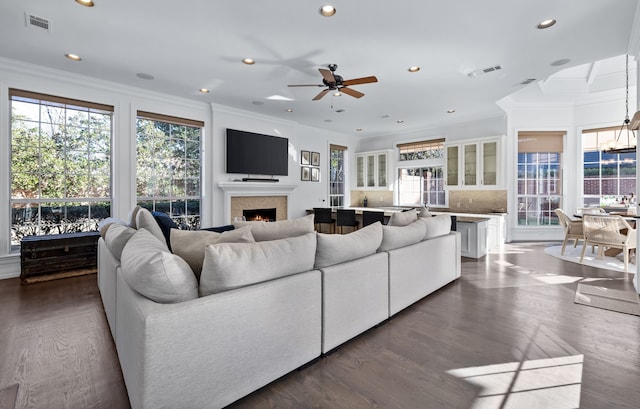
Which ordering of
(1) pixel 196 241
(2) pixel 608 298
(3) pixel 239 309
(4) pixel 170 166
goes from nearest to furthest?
(3) pixel 239 309
(1) pixel 196 241
(2) pixel 608 298
(4) pixel 170 166

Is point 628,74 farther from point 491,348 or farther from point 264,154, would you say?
point 264,154

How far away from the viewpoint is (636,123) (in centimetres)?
317

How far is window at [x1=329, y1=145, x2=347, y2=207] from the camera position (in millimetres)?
8531

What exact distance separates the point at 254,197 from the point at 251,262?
491 cm

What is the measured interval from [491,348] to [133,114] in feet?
18.8

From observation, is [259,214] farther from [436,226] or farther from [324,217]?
[436,226]

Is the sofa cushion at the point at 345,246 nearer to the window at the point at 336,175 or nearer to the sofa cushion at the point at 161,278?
the sofa cushion at the point at 161,278

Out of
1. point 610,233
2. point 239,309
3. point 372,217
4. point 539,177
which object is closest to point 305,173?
point 372,217

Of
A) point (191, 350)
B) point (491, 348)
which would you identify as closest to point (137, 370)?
point (191, 350)

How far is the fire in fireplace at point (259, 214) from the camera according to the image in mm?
6414

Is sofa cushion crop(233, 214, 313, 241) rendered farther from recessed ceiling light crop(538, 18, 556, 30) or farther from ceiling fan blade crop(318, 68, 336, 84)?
recessed ceiling light crop(538, 18, 556, 30)

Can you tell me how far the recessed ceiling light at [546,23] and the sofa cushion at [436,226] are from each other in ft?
7.29

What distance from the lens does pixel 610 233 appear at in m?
4.41

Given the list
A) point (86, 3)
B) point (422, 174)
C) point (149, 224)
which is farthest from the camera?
point (422, 174)
